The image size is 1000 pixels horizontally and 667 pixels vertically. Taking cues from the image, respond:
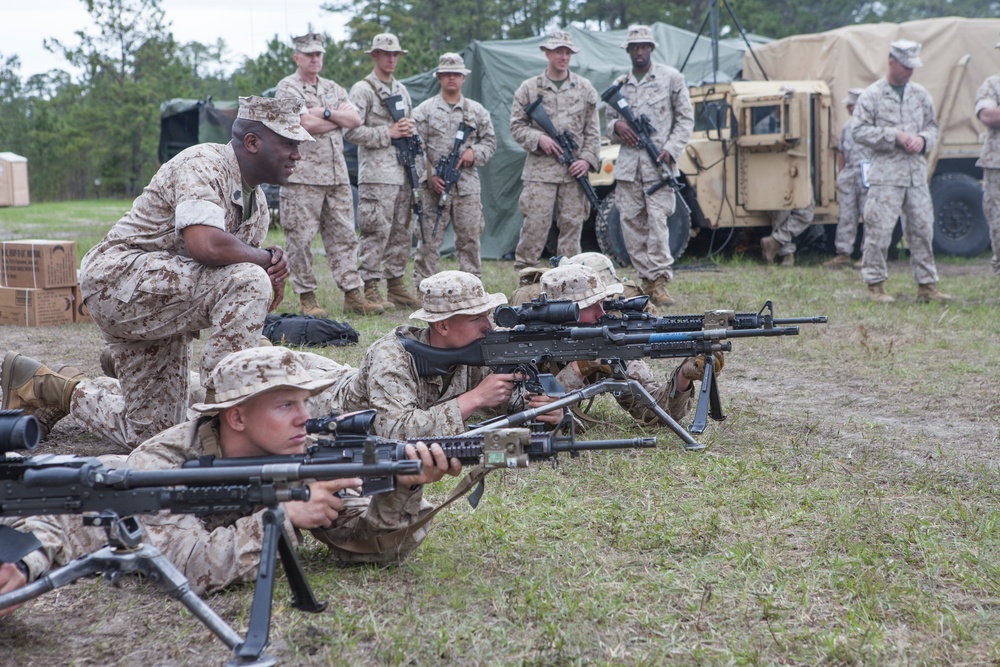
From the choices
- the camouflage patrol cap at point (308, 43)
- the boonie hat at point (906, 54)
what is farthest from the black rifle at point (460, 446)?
the boonie hat at point (906, 54)

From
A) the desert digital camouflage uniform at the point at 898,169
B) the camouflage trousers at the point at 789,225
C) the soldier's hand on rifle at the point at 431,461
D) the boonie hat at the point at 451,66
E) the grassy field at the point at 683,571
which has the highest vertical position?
the boonie hat at the point at 451,66

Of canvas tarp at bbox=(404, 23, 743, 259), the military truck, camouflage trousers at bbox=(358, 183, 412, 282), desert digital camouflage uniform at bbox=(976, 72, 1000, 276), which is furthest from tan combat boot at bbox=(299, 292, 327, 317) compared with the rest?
desert digital camouflage uniform at bbox=(976, 72, 1000, 276)

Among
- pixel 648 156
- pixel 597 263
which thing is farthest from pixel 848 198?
pixel 597 263

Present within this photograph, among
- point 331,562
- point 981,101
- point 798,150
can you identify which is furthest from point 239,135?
point 798,150

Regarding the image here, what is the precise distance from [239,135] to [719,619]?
3302 millimetres

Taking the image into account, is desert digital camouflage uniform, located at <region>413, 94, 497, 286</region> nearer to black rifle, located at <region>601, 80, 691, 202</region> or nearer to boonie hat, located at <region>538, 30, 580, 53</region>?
boonie hat, located at <region>538, 30, 580, 53</region>

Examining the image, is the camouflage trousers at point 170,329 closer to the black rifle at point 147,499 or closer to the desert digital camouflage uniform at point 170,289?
the desert digital camouflage uniform at point 170,289

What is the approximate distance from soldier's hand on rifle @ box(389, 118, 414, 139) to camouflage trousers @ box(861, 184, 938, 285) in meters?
4.43

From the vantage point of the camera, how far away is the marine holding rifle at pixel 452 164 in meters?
10.3

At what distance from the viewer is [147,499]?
290cm

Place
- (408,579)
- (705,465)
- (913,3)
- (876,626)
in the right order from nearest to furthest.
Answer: (876,626) < (408,579) < (705,465) < (913,3)

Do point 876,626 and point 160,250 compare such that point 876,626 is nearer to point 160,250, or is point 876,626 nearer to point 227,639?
point 227,639

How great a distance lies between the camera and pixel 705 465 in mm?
4977

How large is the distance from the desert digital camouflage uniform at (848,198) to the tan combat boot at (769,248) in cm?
74
